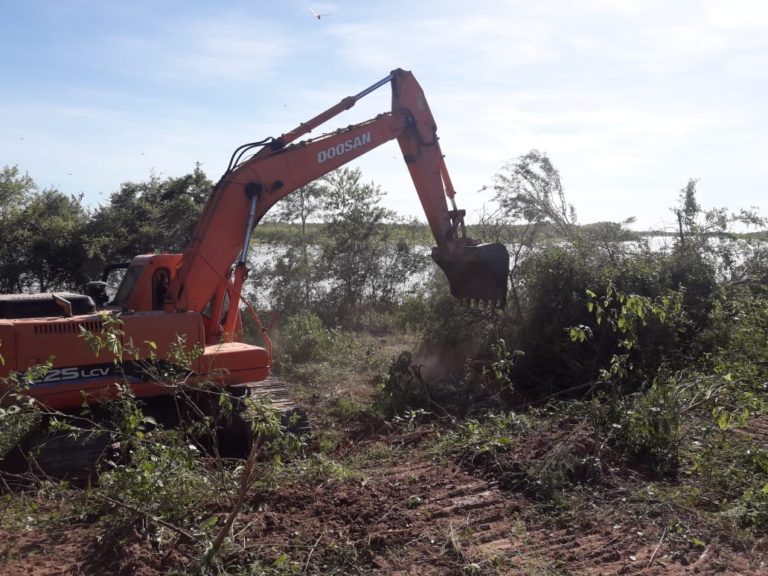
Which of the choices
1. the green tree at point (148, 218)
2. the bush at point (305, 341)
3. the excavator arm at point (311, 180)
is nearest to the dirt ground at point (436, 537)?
the excavator arm at point (311, 180)

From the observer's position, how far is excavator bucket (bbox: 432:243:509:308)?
340 inches

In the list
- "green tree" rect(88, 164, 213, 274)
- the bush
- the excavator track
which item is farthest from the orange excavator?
"green tree" rect(88, 164, 213, 274)

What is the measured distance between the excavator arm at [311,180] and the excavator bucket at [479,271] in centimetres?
1

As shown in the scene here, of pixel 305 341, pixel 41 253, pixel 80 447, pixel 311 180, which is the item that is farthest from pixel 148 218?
pixel 80 447

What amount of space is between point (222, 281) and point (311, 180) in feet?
5.06

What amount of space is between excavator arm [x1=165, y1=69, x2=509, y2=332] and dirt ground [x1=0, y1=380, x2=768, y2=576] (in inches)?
113

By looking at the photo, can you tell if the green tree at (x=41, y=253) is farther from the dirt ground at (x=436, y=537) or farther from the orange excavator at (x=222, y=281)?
the dirt ground at (x=436, y=537)

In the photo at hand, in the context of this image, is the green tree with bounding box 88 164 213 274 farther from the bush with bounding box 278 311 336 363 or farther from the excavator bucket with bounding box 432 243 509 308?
the excavator bucket with bounding box 432 243 509 308

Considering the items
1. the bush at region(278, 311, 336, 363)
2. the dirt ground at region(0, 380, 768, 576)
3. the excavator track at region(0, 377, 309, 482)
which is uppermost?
the bush at region(278, 311, 336, 363)

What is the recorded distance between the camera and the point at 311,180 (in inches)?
319

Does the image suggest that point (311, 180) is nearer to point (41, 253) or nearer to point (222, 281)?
point (222, 281)

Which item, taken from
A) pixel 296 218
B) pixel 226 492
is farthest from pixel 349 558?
pixel 296 218

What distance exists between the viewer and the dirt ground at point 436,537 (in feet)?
13.4

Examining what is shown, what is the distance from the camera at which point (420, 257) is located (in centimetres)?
1631
